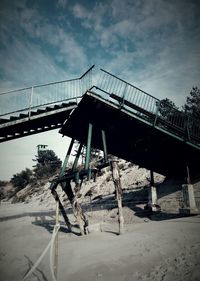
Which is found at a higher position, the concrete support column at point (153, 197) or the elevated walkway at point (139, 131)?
the elevated walkway at point (139, 131)

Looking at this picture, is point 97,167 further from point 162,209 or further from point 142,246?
point 162,209

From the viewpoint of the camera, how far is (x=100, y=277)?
4.98 m

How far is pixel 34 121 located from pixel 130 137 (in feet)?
20.1

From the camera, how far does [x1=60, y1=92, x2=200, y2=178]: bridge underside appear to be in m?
11.1

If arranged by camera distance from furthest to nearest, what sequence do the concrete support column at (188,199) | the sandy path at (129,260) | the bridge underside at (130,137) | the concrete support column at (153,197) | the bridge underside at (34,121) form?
Answer: the concrete support column at (153,197), the concrete support column at (188,199), the bridge underside at (130,137), the bridge underside at (34,121), the sandy path at (129,260)

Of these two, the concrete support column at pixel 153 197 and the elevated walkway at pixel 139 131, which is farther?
the concrete support column at pixel 153 197

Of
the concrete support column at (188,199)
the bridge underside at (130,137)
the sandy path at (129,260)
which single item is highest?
the bridge underside at (130,137)

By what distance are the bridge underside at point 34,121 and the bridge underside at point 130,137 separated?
2.22ft

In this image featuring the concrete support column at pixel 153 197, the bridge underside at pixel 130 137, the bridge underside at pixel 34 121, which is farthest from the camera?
the concrete support column at pixel 153 197

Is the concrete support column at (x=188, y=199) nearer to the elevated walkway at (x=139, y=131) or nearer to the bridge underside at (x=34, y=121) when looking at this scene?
the elevated walkway at (x=139, y=131)

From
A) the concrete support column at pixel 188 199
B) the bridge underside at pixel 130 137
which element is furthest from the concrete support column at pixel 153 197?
the concrete support column at pixel 188 199

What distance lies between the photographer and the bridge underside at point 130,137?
11.1 metres

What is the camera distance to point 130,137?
1284 cm

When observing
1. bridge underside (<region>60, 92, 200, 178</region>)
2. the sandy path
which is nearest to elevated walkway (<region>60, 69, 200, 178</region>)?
bridge underside (<region>60, 92, 200, 178</region>)
